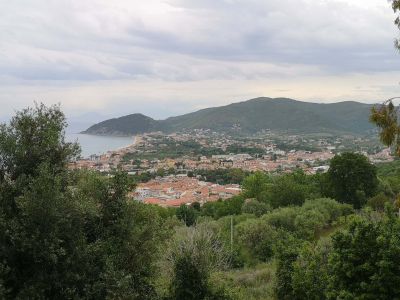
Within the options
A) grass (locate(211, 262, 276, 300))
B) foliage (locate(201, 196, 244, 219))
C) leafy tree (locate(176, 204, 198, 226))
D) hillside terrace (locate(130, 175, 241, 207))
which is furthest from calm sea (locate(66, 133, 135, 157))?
grass (locate(211, 262, 276, 300))

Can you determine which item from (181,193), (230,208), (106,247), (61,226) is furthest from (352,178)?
(181,193)

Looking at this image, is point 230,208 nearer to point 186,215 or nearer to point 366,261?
point 186,215

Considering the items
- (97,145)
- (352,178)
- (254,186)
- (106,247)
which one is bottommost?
(254,186)

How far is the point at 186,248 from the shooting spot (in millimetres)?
11273

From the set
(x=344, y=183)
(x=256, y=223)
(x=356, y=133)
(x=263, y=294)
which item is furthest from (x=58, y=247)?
(x=356, y=133)

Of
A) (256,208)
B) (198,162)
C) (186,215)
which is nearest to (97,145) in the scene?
(198,162)

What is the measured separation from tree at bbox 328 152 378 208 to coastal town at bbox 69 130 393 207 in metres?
19.0

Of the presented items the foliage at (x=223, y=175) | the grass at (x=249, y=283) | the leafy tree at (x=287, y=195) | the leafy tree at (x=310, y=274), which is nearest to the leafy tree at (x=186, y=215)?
the leafy tree at (x=287, y=195)

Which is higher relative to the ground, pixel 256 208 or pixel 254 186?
pixel 254 186

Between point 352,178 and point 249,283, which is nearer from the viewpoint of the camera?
point 249,283

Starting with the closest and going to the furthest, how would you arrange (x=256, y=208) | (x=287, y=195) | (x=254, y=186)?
(x=256, y=208) → (x=287, y=195) → (x=254, y=186)

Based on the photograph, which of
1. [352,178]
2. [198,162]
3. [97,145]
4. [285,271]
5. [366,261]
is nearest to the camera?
[366,261]

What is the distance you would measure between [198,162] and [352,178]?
7097 centimetres

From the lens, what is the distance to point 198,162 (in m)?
101
